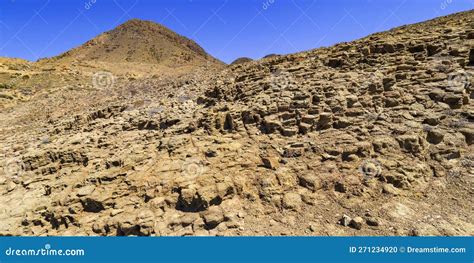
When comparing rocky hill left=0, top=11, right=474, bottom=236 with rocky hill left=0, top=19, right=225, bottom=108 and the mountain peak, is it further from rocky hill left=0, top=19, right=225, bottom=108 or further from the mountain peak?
the mountain peak

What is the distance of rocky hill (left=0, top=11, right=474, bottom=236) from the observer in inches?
330

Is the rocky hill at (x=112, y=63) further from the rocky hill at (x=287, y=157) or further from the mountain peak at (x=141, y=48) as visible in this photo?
the rocky hill at (x=287, y=157)

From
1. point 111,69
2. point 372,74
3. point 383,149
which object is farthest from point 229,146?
point 111,69

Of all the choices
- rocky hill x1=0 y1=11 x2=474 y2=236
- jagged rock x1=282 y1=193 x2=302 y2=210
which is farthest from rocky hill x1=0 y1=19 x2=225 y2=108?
jagged rock x1=282 y1=193 x2=302 y2=210

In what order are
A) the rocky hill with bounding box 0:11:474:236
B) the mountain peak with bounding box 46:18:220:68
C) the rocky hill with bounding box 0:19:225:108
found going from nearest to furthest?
the rocky hill with bounding box 0:11:474:236 < the rocky hill with bounding box 0:19:225:108 < the mountain peak with bounding box 46:18:220:68

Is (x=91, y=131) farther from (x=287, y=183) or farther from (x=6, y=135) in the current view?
(x=287, y=183)

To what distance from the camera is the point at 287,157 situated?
10281mm

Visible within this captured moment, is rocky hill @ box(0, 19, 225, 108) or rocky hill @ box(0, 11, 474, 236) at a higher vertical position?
rocky hill @ box(0, 19, 225, 108)

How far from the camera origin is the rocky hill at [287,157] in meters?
8.38

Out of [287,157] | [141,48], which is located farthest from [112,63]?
[287,157]

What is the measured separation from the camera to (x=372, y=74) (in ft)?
40.8

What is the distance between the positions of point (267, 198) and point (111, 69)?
118 ft

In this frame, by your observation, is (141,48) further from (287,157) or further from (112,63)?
(287,157)

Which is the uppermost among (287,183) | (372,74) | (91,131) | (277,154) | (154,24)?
(154,24)
